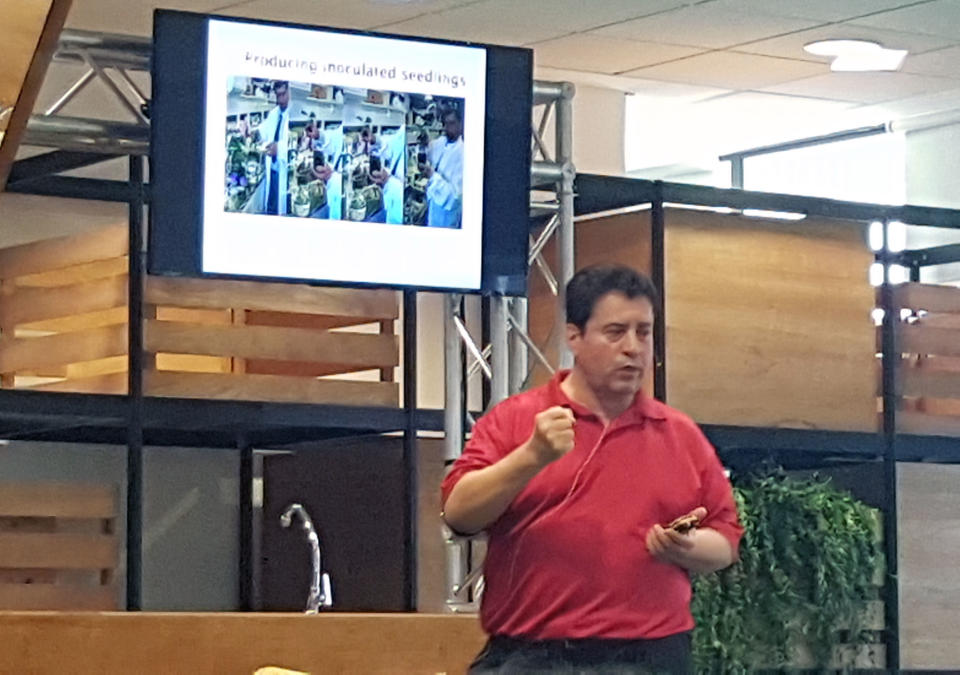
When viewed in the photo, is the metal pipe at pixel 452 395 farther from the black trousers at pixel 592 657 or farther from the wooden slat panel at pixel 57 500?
the black trousers at pixel 592 657

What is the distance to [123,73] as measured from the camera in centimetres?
587

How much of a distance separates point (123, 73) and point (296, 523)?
260 cm

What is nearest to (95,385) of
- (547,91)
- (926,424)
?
(547,91)

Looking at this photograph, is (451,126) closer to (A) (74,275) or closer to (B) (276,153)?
(B) (276,153)

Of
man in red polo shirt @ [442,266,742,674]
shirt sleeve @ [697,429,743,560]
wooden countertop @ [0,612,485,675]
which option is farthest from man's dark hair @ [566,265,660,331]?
wooden countertop @ [0,612,485,675]

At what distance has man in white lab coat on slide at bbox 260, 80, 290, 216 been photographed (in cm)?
582

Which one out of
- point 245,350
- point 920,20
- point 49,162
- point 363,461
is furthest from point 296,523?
point 920,20

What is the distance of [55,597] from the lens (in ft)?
22.2

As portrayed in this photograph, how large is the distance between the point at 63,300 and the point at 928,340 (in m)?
3.34

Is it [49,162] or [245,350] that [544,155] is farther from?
[49,162]

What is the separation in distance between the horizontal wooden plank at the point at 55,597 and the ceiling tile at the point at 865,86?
379cm

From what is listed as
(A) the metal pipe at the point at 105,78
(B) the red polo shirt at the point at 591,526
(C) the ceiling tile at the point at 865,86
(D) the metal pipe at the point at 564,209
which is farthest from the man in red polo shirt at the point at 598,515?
(C) the ceiling tile at the point at 865,86

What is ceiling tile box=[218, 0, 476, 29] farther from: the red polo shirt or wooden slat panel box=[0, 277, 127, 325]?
the red polo shirt

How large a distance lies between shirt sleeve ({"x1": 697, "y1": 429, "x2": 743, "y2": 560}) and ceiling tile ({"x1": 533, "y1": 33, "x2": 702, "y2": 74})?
14.5ft
